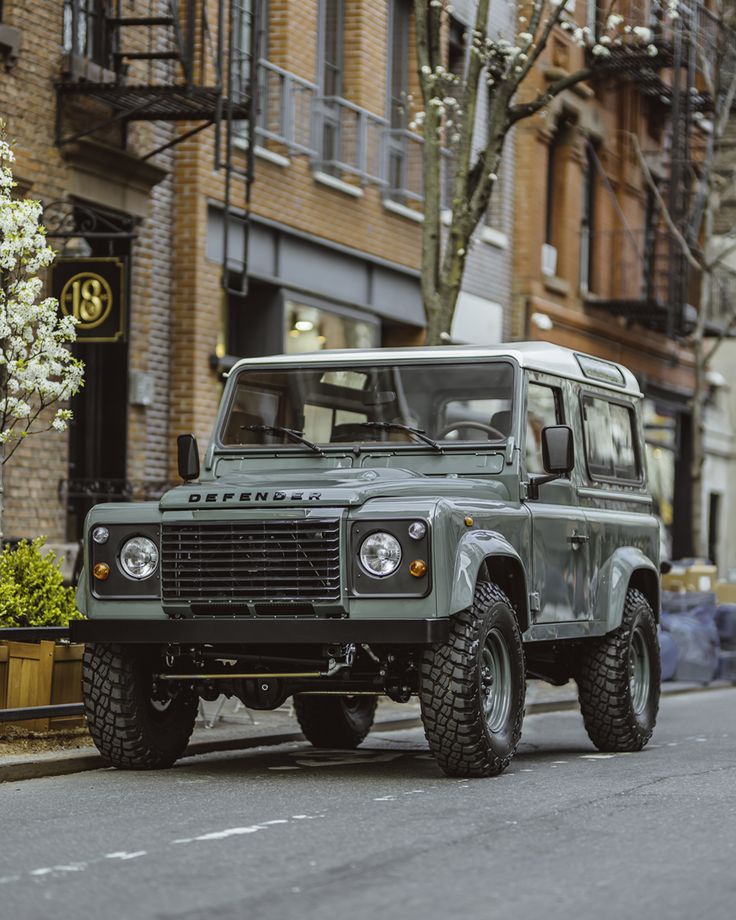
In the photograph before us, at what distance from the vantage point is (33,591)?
11727 mm

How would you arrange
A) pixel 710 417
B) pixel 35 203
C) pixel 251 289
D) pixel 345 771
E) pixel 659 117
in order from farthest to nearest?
pixel 710 417, pixel 659 117, pixel 251 289, pixel 35 203, pixel 345 771

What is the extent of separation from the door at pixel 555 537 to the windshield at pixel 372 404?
0.28m

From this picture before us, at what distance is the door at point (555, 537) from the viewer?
11039mm

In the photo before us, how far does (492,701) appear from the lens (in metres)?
10.2

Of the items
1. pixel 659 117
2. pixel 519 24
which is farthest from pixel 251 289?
pixel 659 117

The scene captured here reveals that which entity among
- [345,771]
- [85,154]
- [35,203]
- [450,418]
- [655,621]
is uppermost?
[85,154]

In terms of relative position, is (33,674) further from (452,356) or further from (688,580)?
(688,580)

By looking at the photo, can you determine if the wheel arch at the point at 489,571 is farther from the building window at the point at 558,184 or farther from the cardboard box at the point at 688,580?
the building window at the point at 558,184

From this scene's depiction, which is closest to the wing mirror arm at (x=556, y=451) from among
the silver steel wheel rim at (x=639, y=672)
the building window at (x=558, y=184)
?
the silver steel wheel rim at (x=639, y=672)

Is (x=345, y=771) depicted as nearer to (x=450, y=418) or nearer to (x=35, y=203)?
(x=450, y=418)

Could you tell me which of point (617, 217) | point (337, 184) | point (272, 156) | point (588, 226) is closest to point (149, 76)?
point (272, 156)

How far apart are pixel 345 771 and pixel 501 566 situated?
149 centimetres

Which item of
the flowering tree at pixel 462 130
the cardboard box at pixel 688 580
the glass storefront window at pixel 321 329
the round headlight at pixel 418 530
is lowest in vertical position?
the cardboard box at pixel 688 580

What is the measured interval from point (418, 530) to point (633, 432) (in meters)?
4.24
